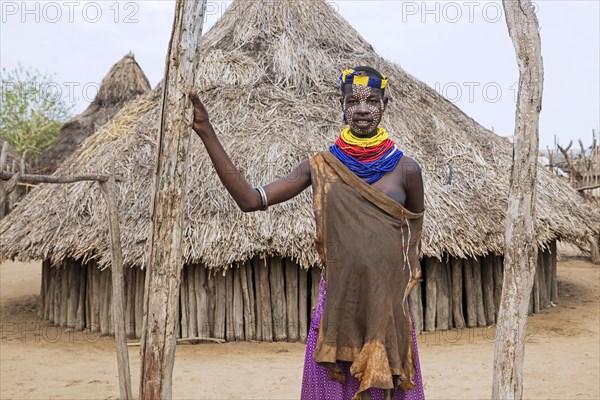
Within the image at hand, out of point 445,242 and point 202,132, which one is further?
point 445,242

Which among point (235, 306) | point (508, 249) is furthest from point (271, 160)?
point (508, 249)

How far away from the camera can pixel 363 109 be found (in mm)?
2373

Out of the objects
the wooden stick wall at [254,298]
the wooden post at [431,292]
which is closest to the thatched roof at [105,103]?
the wooden stick wall at [254,298]

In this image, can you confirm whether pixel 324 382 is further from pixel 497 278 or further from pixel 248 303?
pixel 497 278

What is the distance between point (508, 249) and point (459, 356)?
3058mm

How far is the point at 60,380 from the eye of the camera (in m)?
5.79

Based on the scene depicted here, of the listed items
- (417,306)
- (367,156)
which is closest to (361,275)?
(367,156)

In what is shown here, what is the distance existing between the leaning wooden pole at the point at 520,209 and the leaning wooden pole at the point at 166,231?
2.03 meters

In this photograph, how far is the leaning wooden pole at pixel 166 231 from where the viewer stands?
2377 mm

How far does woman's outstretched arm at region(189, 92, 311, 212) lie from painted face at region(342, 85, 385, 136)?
23 centimetres

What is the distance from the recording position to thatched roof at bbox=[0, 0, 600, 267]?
6898 mm

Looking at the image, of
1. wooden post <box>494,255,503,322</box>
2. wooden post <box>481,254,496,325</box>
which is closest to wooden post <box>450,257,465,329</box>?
wooden post <box>481,254,496,325</box>

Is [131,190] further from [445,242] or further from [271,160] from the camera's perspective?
[445,242]

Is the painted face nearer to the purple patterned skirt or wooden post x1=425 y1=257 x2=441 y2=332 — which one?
the purple patterned skirt
